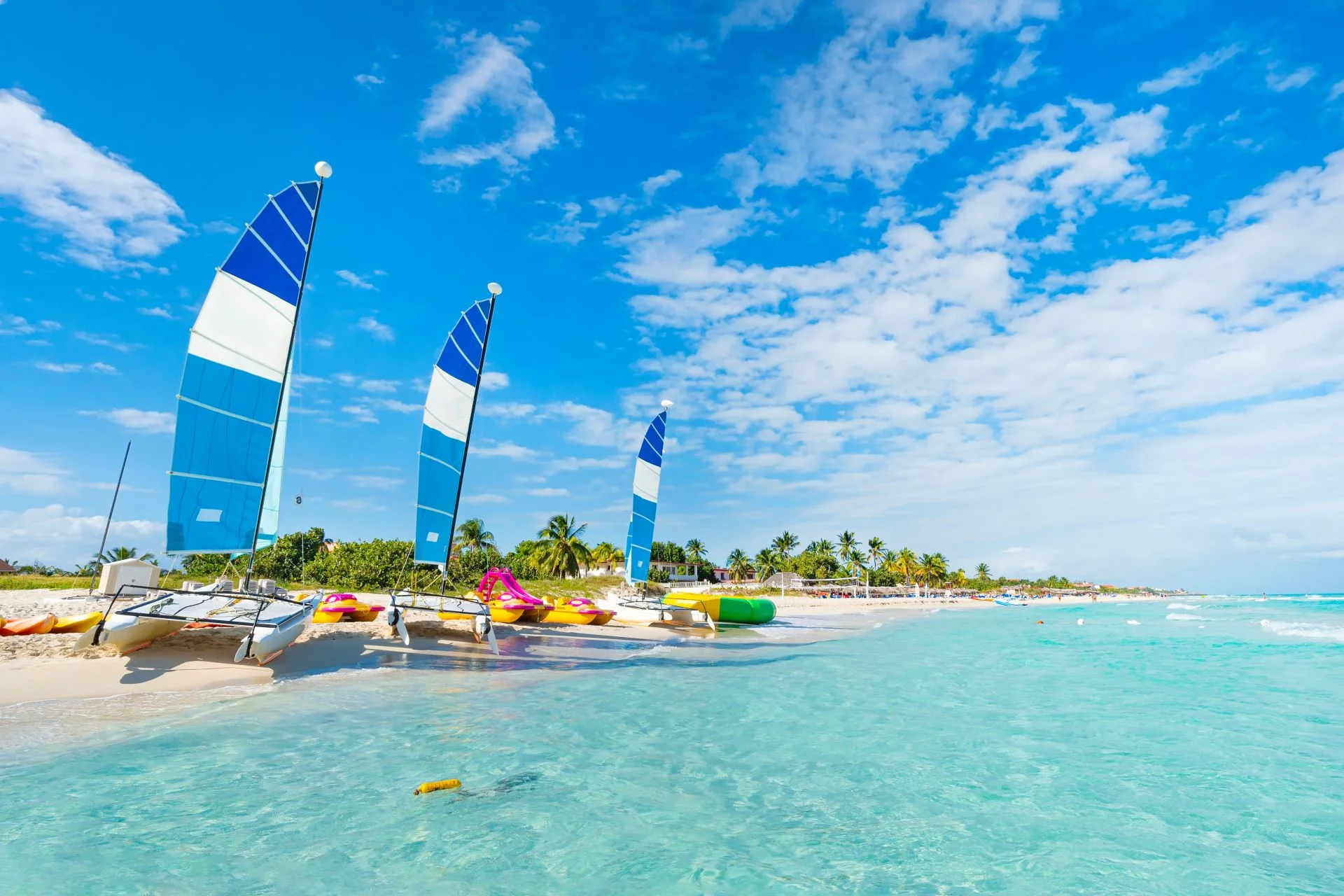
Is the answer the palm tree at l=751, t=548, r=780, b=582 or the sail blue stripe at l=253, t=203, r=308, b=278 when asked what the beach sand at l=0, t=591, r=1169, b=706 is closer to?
the sail blue stripe at l=253, t=203, r=308, b=278

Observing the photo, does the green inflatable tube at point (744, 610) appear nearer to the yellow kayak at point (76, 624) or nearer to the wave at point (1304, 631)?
the yellow kayak at point (76, 624)

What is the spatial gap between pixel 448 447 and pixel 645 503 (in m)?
13.5

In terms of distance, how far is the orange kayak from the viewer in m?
13.4

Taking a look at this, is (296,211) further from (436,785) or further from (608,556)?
(608,556)

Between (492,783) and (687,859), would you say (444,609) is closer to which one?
(492,783)

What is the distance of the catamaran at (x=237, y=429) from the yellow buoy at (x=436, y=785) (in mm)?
7117

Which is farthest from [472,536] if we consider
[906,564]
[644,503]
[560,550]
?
[906,564]

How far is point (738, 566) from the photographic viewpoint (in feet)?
352

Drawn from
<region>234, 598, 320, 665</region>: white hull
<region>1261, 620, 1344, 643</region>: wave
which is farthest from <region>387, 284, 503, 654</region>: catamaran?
<region>1261, 620, 1344, 643</region>: wave

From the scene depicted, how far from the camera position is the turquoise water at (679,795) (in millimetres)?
4898

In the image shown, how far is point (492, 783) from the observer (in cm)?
686

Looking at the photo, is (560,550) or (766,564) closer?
(560,550)

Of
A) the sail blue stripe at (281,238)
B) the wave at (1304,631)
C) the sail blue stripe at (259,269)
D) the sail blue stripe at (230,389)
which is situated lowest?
the wave at (1304,631)

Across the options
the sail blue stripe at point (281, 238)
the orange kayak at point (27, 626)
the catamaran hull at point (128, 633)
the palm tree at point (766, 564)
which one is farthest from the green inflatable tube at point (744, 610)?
the palm tree at point (766, 564)
